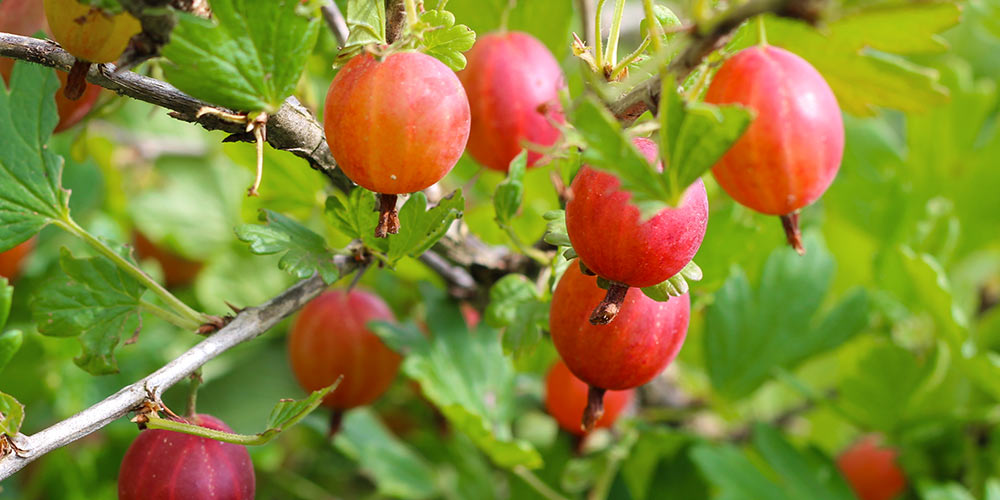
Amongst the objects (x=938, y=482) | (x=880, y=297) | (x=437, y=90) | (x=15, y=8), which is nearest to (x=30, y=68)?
(x=15, y=8)

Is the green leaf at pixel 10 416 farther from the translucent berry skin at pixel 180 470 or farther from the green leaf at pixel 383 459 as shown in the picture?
the green leaf at pixel 383 459

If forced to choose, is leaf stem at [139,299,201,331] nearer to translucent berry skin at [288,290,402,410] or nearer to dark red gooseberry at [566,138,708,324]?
translucent berry skin at [288,290,402,410]

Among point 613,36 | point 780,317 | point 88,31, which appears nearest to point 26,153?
point 88,31

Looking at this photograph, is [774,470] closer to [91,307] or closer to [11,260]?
[91,307]

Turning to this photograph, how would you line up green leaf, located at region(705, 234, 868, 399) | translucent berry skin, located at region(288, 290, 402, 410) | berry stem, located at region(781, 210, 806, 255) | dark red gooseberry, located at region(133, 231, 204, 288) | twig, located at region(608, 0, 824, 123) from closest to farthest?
twig, located at region(608, 0, 824, 123)
berry stem, located at region(781, 210, 806, 255)
translucent berry skin, located at region(288, 290, 402, 410)
green leaf, located at region(705, 234, 868, 399)
dark red gooseberry, located at region(133, 231, 204, 288)

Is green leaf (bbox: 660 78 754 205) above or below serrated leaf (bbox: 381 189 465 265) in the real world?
above

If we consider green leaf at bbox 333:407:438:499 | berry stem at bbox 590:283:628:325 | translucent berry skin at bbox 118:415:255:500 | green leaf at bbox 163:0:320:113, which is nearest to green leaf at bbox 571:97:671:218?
berry stem at bbox 590:283:628:325

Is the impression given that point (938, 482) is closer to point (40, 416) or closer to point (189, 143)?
point (40, 416)
